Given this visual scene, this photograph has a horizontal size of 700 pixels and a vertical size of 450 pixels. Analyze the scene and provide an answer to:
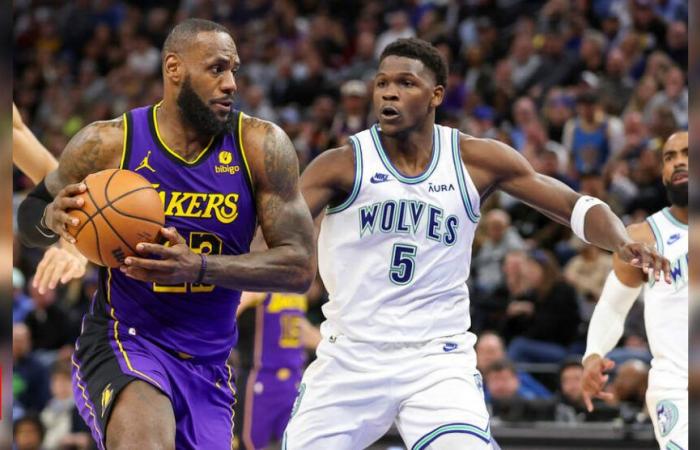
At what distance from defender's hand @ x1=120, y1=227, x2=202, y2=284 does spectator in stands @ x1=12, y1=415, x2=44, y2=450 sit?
5892 mm

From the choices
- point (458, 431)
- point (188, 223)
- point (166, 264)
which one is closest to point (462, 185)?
point (458, 431)

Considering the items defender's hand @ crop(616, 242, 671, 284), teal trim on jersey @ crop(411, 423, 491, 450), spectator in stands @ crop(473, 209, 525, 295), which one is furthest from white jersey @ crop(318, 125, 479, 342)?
spectator in stands @ crop(473, 209, 525, 295)

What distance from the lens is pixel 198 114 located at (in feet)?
15.0

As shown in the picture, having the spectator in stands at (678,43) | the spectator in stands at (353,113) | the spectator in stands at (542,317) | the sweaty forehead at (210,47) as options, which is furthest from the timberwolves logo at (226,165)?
the spectator in stands at (678,43)

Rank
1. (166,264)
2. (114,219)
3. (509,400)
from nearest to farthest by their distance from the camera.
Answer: (166,264) < (114,219) < (509,400)

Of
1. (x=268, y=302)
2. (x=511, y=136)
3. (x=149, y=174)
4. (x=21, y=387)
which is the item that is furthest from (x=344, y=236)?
(x=511, y=136)

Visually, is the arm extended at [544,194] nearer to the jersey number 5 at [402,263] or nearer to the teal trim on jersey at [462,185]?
the teal trim on jersey at [462,185]

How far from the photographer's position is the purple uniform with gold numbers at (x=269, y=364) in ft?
28.8

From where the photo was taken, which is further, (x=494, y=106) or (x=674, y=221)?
(x=494, y=106)

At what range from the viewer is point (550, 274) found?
980cm

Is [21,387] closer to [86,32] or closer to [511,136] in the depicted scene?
[511,136]

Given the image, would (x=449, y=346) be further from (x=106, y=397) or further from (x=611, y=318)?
(x=106, y=397)

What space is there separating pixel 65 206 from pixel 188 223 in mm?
513

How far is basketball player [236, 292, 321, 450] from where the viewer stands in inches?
345
